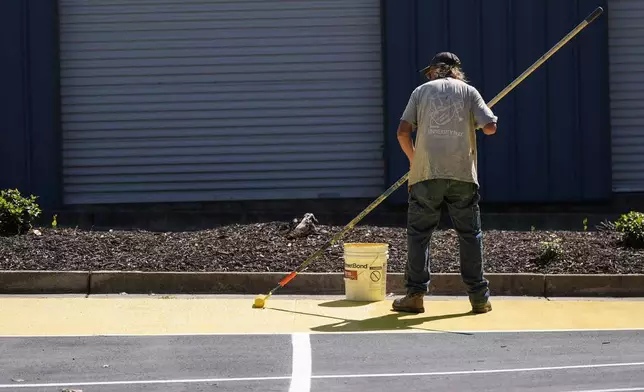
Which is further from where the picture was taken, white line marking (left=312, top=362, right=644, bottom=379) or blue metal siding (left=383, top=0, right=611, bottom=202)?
blue metal siding (left=383, top=0, right=611, bottom=202)

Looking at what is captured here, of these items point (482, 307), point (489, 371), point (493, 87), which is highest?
point (493, 87)

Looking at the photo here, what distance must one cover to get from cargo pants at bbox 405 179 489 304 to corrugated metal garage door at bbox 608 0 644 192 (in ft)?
27.1

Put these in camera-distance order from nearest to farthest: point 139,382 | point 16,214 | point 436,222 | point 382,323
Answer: point 139,382, point 382,323, point 436,222, point 16,214

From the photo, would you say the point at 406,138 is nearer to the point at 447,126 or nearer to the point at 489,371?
the point at 447,126

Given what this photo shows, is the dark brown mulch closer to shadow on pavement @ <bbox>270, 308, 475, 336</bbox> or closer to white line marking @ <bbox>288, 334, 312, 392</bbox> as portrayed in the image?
shadow on pavement @ <bbox>270, 308, 475, 336</bbox>

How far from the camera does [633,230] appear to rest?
12445mm

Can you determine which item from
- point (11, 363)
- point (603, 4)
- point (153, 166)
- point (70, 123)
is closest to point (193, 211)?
point (153, 166)

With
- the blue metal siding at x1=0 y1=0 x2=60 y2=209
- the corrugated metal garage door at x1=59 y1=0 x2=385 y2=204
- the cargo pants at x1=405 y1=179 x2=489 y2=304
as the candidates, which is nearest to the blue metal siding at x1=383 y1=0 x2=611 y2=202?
the corrugated metal garage door at x1=59 y1=0 x2=385 y2=204

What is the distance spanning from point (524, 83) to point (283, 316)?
837 centimetres

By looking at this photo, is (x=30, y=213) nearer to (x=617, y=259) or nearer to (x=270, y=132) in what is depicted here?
(x=270, y=132)

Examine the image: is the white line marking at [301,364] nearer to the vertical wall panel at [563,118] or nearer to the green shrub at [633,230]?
the green shrub at [633,230]

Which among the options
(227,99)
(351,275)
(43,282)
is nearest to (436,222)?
(351,275)

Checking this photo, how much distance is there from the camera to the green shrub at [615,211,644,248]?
12.4m

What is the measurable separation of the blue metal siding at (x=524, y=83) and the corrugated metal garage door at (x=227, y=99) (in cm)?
57
